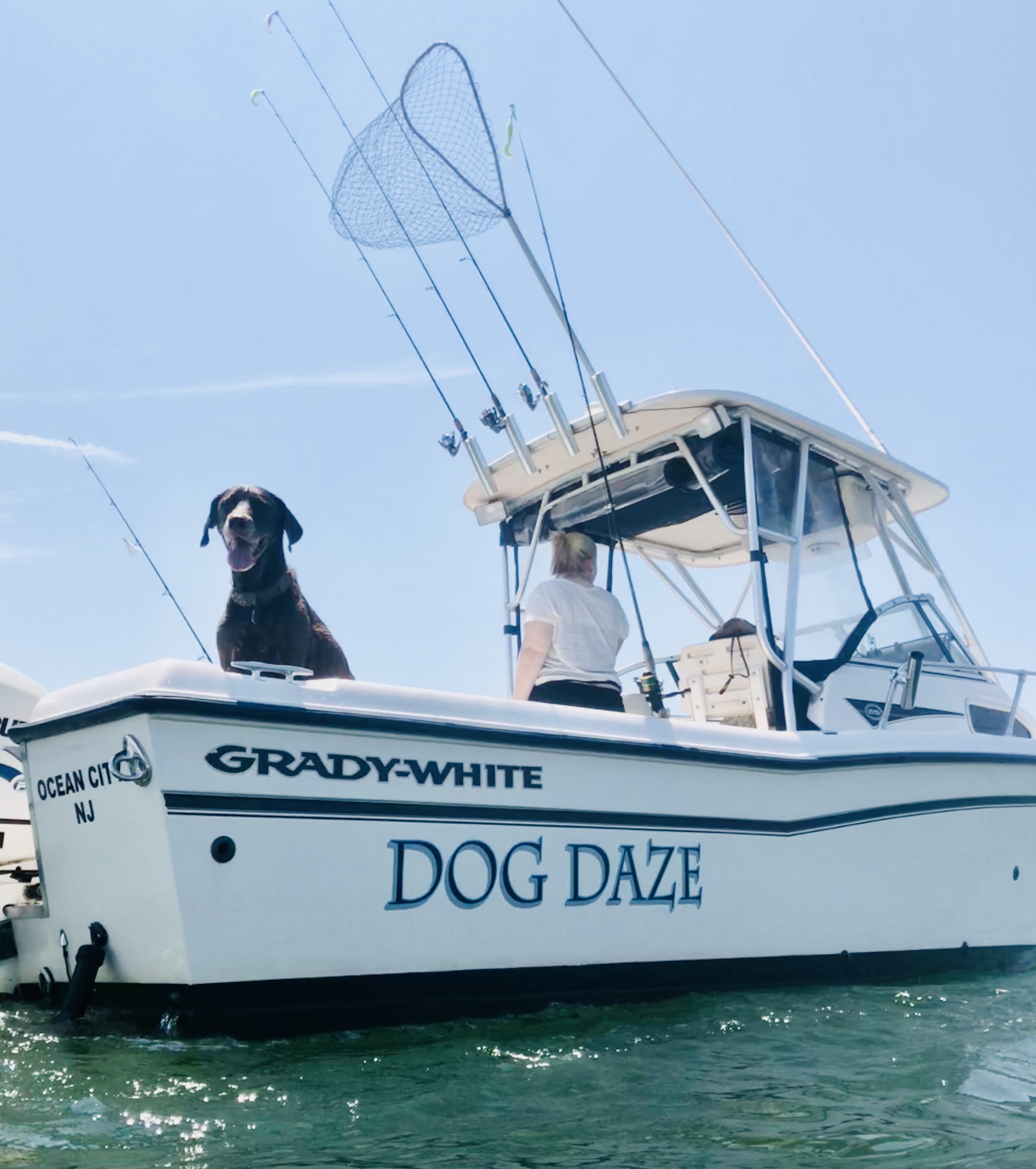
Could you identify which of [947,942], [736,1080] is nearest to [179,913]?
[736,1080]

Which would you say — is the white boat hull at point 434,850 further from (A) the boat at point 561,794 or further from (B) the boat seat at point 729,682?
(B) the boat seat at point 729,682

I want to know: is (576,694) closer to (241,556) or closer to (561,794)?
(561,794)

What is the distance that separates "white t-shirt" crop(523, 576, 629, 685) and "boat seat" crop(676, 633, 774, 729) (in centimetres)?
87

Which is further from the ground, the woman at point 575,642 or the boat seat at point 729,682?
the woman at point 575,642

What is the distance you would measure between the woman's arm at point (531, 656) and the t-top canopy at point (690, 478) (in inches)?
43.8

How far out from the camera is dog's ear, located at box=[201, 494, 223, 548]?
4.37 metres

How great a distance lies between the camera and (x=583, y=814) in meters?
3.50

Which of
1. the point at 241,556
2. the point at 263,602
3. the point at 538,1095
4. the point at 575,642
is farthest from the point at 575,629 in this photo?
the point at 538,1095

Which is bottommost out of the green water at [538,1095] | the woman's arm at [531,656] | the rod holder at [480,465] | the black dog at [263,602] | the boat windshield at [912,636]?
the green water at [538,1095]

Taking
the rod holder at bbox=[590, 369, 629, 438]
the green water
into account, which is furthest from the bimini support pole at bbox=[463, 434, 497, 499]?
the green water

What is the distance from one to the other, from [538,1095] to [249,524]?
2576 millimetres

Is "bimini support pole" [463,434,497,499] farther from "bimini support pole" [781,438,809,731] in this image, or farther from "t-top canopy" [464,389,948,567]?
"bimini support pole" [781,438,809,731]

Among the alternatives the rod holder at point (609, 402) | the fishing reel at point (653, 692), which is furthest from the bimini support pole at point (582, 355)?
the fishing reel at point (653, 692)

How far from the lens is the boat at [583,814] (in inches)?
114
